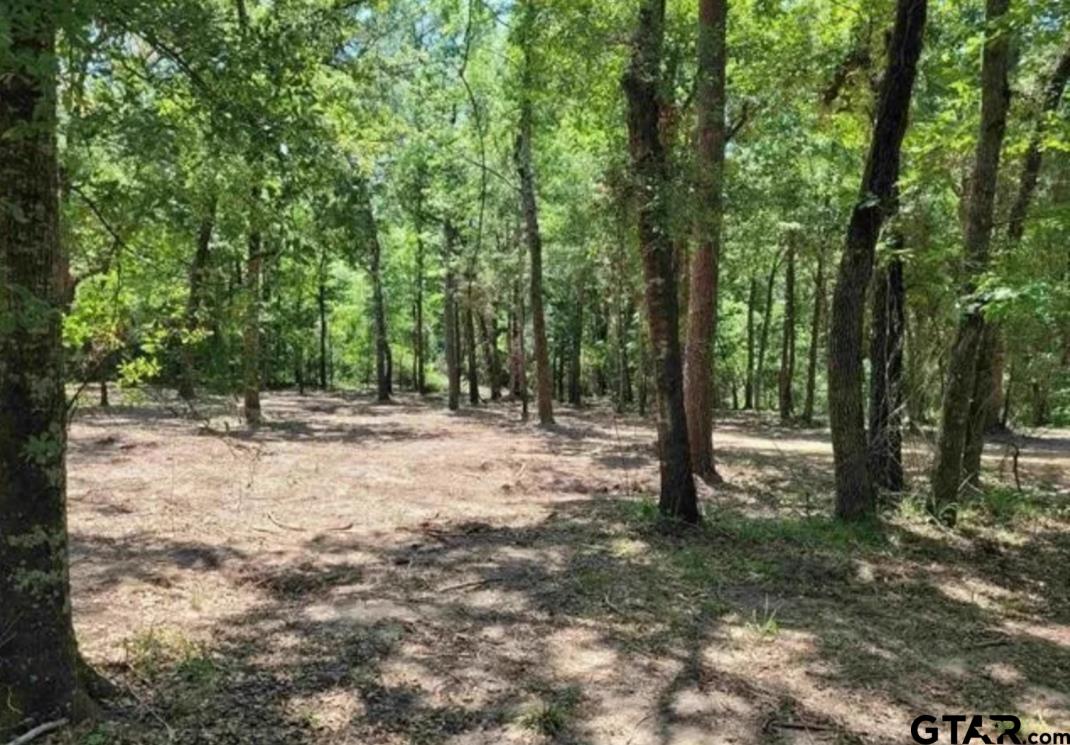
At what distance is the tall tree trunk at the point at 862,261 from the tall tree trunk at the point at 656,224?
1759 mm

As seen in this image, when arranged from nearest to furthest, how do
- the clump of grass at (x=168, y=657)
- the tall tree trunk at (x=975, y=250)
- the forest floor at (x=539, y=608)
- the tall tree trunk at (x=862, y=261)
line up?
the forest floor at (x=539, y=608), the clump of grass at (x=168, y=657), the tall tree trunk at (x=862, y=261), the tall tree trunk at (x=975, y=250)

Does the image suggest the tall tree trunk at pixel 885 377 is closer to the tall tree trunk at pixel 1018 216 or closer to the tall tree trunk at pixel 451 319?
the tall tree trunk at pixel 1018 216

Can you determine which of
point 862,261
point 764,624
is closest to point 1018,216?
point 862,261

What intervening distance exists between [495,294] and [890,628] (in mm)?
20116

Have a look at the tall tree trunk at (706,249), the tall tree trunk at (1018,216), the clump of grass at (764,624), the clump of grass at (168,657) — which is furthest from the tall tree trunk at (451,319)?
the clump of grass at (168,657)

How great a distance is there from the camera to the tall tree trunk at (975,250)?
27.3 feet

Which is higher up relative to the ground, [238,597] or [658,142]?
[658,142]

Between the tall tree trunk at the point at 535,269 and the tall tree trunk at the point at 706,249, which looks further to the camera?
the tall tree trunk at the point at 535,269

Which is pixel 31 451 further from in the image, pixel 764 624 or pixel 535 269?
pixel 535 269

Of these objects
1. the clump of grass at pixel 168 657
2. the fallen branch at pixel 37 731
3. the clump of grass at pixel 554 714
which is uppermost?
the fallen branch at pixel 37 731

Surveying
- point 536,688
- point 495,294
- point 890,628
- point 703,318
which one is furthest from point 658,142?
point 495,294

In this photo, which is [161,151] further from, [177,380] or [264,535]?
[264,535]

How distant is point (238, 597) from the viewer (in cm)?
571

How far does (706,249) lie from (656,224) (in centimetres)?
308
